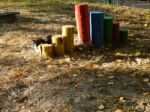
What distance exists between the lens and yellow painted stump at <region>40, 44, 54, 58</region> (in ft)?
22.8

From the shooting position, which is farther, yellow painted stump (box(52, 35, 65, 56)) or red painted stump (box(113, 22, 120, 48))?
red painted stump (box(113, 22, 120, 48))

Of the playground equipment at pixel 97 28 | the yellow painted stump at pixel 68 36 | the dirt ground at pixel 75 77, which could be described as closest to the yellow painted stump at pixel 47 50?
the dirt ground at pixel 75 77

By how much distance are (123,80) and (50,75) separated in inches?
42.9

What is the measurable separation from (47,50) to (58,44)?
212 millimetres

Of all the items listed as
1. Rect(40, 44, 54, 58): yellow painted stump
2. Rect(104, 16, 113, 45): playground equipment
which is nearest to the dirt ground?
Rect(40, 44, 54, 58): yellow painted stump

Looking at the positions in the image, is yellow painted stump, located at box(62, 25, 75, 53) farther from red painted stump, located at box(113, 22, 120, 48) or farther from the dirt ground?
red painted stump, located at box(113, 22, 120, 48)

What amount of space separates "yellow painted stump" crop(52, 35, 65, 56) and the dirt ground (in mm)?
127

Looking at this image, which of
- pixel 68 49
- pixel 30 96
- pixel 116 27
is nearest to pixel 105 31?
pixel 116 27

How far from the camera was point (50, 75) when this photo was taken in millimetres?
6246

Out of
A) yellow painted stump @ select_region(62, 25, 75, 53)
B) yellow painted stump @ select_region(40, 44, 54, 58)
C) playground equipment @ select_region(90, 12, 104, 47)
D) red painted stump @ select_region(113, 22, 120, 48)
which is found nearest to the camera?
yellow painted stump @ select_region(40, 44, 54, 58)

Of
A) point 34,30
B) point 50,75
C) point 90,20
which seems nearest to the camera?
point 50,75

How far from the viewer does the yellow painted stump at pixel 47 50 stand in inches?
274

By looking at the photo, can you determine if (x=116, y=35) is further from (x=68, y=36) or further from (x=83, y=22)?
(x=68, y=36)

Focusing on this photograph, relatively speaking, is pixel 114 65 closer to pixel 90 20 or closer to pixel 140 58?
pixel 140 58
